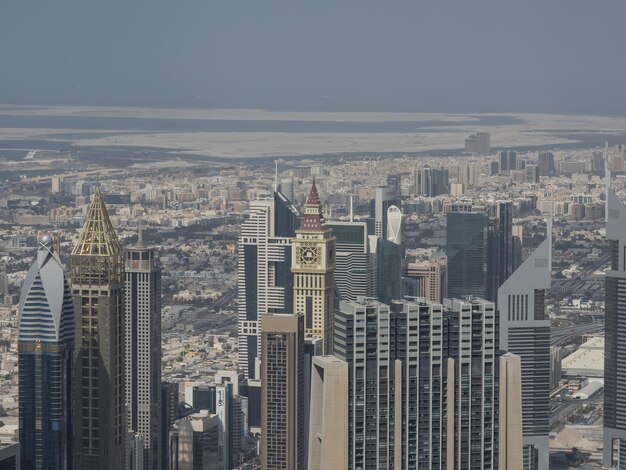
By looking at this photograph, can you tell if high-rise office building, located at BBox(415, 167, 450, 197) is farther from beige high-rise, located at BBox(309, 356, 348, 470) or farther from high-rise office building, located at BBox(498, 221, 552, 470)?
beige high-rise, located at BBox(309, 356, 348, 470)

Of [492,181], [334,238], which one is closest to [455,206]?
[492,181]

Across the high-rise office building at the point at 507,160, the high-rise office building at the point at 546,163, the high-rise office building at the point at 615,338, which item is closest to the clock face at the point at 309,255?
the high-rise office building at the point at 615,338

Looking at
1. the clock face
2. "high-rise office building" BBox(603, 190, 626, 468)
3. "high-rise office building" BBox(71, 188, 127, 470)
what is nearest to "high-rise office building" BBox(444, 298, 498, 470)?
"high-rise office building" BBox(71, 188, 127, 470)

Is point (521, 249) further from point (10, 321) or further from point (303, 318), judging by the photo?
point (10, 321)

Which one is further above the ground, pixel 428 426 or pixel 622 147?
pixel 622 147

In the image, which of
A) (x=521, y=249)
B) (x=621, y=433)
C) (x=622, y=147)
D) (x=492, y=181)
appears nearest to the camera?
(x=621, y=433)

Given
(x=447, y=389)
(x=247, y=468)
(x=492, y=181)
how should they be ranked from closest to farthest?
(x=447, y=389), (x=247, y=468), (x=492, y=181)

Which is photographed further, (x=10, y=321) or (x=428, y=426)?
(x=10, y=321)
